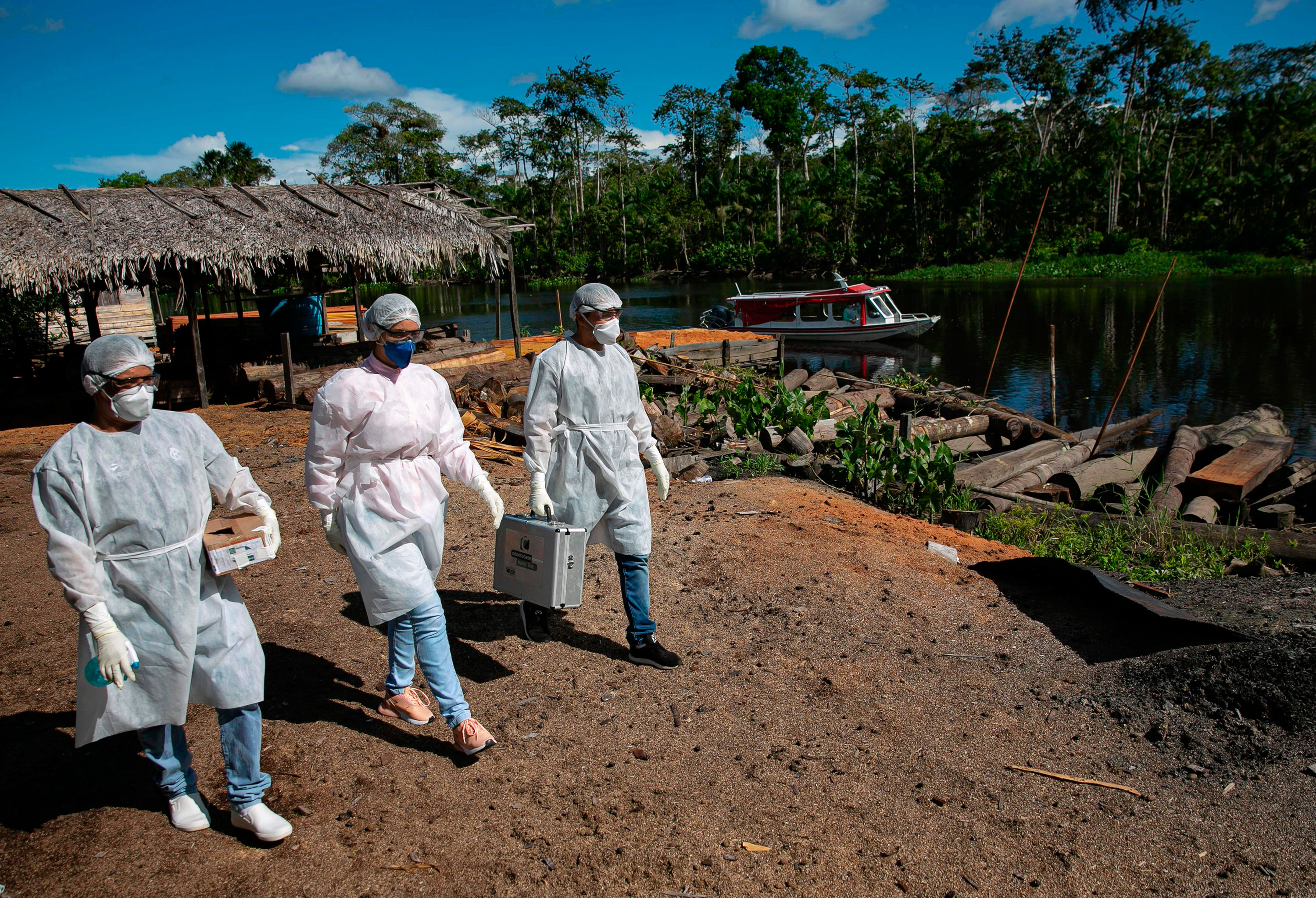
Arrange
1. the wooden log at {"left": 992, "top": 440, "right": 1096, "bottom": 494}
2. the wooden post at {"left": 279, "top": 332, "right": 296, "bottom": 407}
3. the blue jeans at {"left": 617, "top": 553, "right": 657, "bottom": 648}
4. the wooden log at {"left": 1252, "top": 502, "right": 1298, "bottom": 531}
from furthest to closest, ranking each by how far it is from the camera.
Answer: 1. the wooden post at {"left": 279, "top": 332, "right": 296, "bottom": 407}
2. the wooden log at {"left": 992, "top": 440, "right": 1096, "bottom": 494}
3. the wooden log at {"left": 1252, "top": 502, "right": 1298, "bottom": 531}
4. the blue jeans at {"left": 617, "top": 553, "right": 657, "bottom": 648}

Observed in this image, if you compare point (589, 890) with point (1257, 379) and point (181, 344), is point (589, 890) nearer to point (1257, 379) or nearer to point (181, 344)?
point (181, 344)

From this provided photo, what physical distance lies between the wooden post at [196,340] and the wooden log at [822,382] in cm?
850

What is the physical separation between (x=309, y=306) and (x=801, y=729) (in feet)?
42.6

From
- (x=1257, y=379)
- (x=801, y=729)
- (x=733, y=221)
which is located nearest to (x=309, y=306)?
(x=801, y=729)

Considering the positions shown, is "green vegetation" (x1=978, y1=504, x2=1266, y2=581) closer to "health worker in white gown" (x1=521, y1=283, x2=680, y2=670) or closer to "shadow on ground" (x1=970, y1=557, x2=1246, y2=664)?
"shadow on ground" (x1=970, y1=557, x2=1246, y2=664)

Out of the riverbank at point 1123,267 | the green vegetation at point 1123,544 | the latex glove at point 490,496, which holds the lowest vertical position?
the green vegetation at point 1123,544

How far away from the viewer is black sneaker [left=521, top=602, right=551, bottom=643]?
4113 millimetres

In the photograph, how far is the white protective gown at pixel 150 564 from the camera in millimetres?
2229

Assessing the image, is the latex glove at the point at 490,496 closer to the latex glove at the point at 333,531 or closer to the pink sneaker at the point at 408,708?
the latex glove at the point at 333,531

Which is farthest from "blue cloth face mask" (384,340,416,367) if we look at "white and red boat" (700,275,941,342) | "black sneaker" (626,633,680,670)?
"white and red boat" (700,275,941,342)

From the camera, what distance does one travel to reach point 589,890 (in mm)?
2492

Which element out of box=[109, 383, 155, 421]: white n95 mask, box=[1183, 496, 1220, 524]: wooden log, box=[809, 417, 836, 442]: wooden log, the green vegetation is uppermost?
box=[109, 383, 155, 421]: white n95 mask

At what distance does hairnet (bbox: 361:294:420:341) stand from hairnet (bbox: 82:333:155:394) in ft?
2.58

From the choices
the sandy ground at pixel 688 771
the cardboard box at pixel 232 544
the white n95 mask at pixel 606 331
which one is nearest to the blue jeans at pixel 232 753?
the sandy ground at pixel 688 771
